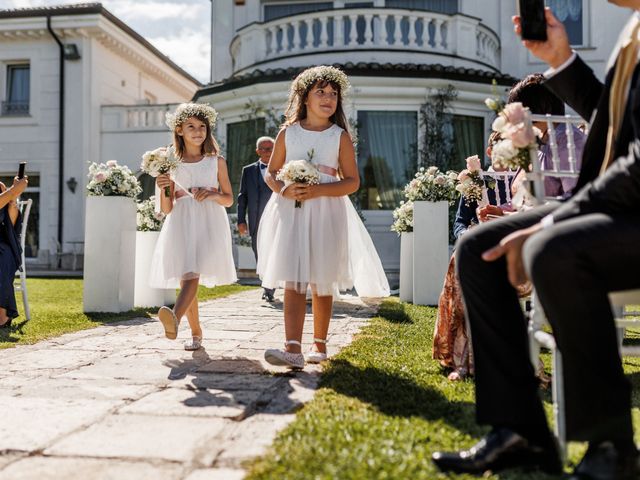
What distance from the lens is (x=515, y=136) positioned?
7.93ft

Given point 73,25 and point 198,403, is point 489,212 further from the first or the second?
point 73,25

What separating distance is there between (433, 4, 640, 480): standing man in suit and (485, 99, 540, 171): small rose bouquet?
0.18 metres

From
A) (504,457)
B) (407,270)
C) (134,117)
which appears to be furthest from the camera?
(134,117)

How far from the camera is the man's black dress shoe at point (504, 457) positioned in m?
2.04

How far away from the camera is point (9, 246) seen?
6.32m

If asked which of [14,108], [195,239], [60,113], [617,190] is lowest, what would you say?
[195,239]

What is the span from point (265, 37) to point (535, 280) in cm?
1361

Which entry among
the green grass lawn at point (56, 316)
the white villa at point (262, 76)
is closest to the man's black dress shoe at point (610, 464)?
the green grass lawn at point (56, 316)

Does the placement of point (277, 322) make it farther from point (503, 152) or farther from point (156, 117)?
point (156, 117)

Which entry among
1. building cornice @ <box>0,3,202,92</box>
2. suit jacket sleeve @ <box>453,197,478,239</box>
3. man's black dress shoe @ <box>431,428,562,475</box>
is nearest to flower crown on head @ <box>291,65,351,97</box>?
suit jacket sleeve @ <box>453,197,478,239</box>

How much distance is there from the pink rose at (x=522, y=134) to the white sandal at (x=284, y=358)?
1889 mm

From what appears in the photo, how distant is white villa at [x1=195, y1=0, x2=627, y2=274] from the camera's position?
13.0m

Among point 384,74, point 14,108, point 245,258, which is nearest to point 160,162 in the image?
→ point 245,258

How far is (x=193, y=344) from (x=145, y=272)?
3582 mm
